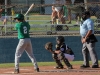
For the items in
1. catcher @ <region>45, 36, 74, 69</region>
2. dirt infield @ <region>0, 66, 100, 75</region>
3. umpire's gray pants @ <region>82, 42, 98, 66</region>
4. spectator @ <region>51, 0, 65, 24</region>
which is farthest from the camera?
spectator @ <region>51, 0, 65, 24</region>

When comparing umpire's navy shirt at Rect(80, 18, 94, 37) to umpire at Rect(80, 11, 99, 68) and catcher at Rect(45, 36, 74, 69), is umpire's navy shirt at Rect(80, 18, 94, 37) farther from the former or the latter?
catcher at Rect(45, 36, 74, 69)

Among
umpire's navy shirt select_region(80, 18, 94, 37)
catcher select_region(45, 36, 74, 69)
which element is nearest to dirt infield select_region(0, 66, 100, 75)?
catcher select_region(45, 36, 74, 69)

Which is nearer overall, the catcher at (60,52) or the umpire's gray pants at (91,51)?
the catcher at (60,52)

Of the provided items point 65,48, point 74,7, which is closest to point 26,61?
point 74,7

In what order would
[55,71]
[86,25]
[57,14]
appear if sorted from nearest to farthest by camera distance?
1. [55,71]
2. [86,25]
3. [57,14]

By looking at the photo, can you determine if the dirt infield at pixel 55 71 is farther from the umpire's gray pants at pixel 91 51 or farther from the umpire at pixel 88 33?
the umpire at pixel 88 33

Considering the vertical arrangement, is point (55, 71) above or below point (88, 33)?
below

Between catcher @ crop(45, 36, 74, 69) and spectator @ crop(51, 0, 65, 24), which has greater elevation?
spectator @ crop(51, 0, 65, 24)

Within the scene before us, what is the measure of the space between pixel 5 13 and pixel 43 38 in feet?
10.4

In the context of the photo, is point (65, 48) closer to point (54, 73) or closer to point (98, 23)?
point (54, 73)

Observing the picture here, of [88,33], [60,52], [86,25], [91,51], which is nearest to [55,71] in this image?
[60,52]

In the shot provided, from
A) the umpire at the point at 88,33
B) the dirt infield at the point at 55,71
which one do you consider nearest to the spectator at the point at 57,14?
the umpire at the point at 88,33

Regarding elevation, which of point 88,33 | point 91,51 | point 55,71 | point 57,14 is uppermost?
point 57,14

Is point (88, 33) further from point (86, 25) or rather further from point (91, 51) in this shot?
point (91, 51)
